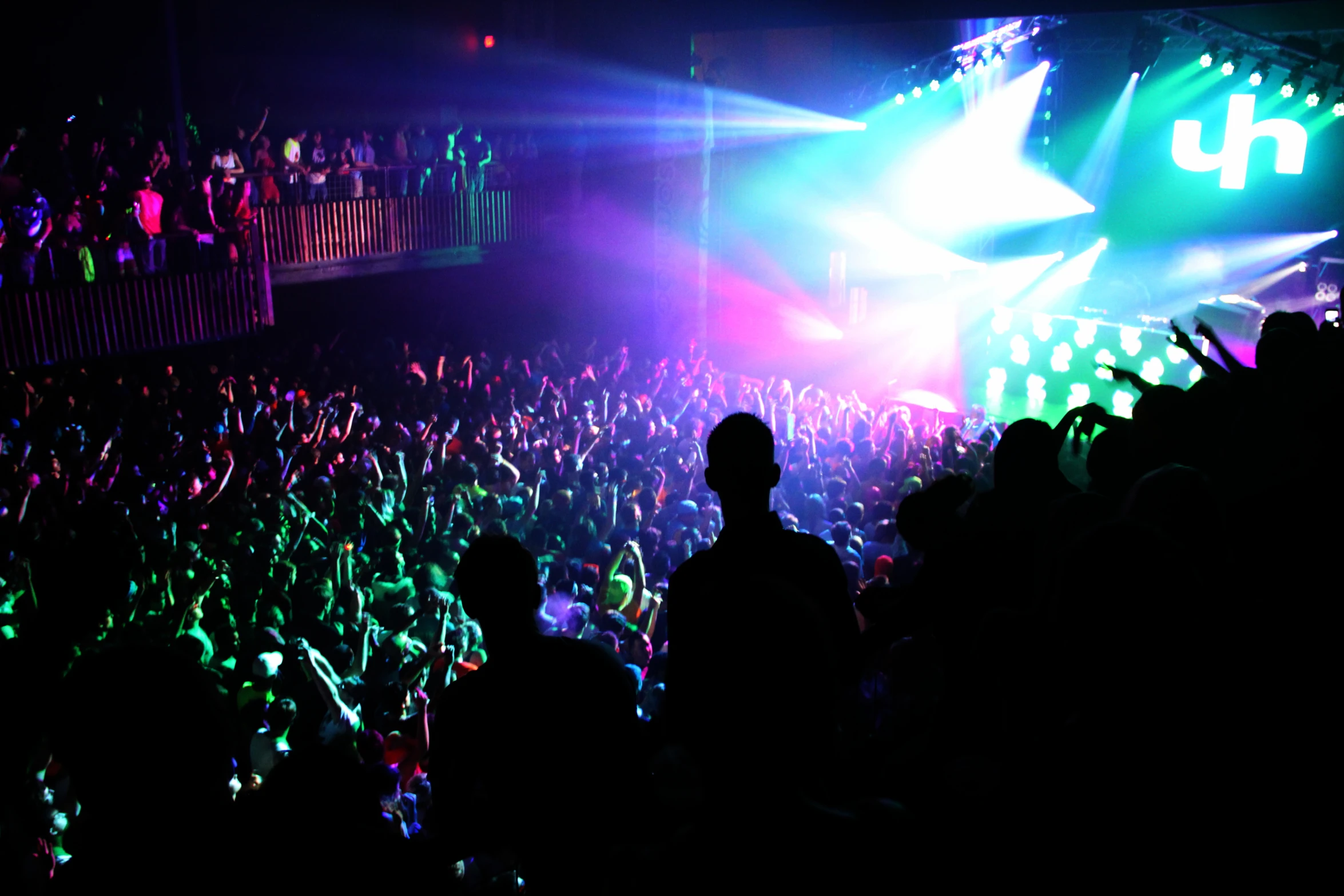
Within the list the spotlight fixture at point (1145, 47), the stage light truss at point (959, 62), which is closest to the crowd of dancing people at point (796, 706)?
the spotlight fixture at point (1145, 47)

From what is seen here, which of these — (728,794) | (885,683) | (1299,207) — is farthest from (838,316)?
(728,794)

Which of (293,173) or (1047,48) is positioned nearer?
(293,173)

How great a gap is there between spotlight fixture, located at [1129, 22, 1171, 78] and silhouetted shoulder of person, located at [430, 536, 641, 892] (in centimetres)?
1344

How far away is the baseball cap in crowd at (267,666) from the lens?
151 inches

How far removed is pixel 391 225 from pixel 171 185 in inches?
117

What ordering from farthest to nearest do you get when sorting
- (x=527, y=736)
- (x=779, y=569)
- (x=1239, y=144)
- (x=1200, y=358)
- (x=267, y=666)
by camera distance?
(x=1239, y=144) → (x=267, y=666) → (x=1200, y=358) → (x=779, y=569) → (x=527, y=736)

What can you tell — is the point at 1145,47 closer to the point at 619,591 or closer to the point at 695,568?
the point at 619,591

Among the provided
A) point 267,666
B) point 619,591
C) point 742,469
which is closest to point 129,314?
point 619,591

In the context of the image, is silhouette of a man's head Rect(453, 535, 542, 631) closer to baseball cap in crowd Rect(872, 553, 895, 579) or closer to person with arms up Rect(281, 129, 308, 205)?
baseball cap in crowd Rect(872, 553, 895, 579)

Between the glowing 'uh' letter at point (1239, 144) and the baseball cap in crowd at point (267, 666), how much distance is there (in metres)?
15.3

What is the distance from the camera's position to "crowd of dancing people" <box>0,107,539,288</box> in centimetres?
966

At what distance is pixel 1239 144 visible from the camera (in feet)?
47.6

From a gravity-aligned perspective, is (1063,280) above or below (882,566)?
above

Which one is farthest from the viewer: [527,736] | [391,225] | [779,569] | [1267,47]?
[391,225]
